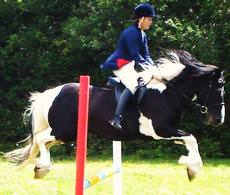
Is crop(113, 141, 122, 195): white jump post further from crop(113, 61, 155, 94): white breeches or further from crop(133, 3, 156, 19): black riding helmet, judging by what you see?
crop(133, 3, 156, 19): black riding helmet

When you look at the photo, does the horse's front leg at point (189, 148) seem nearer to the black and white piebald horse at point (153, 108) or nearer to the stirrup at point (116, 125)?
the black and white piebald horse at point (153, 108)

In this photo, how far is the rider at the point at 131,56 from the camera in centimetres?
655

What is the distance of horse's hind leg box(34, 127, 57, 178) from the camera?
6586 millimetres

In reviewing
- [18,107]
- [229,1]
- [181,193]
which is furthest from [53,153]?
[181,193]

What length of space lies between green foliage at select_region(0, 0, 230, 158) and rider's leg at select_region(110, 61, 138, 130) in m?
7.72

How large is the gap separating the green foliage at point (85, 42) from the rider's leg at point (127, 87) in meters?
7.72

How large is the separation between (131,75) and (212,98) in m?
0.96

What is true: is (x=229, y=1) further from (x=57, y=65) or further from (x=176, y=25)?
(x=57, y=65)

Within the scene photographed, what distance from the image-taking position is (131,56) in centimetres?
662

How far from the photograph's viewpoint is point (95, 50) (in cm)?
1568

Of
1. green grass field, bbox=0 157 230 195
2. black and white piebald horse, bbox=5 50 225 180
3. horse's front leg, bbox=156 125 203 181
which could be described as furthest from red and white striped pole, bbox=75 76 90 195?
green grass field, bbox=0 157 230 195

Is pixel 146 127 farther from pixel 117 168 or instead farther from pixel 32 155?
pixel 32 155

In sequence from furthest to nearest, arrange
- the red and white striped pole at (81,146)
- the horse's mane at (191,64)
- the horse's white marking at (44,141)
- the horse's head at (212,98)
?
the horse's white marking at (44,141) < the horse's mane at (191,64) < the horse's head at (212,98) < the red and white striped pole at (81,146)

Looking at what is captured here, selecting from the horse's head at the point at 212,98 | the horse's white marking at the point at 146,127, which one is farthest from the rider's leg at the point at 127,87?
the horse's head at the point at 212,98
